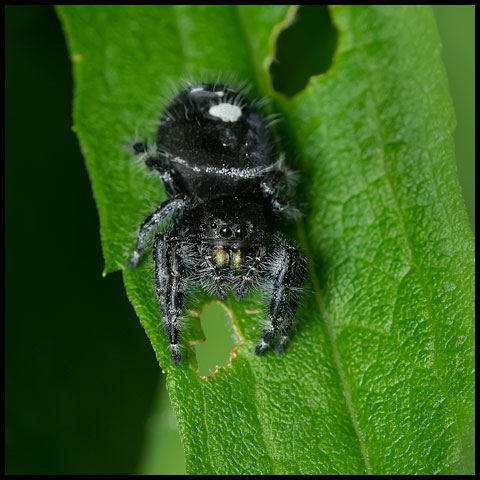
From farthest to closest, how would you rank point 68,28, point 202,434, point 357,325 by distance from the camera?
point 68,28, point 357,325, point 202,434

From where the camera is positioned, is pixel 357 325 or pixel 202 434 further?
pixel 357 325

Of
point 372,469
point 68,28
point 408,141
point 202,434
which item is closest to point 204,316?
point 202,434

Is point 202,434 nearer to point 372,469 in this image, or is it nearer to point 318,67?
point 372,469

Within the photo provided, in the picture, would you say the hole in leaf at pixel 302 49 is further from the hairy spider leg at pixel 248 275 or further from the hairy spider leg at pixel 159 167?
the hairy spider leg at pixel 248 275

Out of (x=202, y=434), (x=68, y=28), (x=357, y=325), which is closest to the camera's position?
(x=202, y=434)

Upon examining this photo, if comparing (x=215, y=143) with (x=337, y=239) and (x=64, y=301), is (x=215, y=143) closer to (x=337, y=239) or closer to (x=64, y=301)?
(x=337, y=239)

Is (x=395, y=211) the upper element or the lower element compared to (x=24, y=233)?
lower

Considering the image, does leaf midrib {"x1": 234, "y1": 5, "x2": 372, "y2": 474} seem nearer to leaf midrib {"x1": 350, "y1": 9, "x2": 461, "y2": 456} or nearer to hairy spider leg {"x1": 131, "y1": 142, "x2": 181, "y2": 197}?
leaf midrib {"x1": 350, "y1": 9, "x2": 461, "y2": 456}
